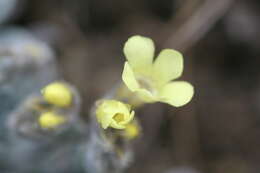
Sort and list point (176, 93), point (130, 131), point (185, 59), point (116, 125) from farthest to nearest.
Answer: point (185, 59) < point (130, 131) < point (176, 93) < point (116, 125)

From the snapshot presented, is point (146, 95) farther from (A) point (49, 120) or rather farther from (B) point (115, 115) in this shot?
(A) point (49, 120)

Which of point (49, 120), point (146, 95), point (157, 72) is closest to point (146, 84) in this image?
point (157, 72)

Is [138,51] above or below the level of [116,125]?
above

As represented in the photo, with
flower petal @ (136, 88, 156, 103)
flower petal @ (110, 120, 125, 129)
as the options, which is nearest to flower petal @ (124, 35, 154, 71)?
flower petal @ (136, 88, 156, 103)

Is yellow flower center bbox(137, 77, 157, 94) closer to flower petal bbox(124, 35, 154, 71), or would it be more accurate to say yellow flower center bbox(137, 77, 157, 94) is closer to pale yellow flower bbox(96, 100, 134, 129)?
flower petal bbox(124, 35, 154, 71)

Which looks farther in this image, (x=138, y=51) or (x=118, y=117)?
(x=138, y=51)

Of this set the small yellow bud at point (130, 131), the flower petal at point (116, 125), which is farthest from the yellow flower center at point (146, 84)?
the flower petal at point (116, 125)

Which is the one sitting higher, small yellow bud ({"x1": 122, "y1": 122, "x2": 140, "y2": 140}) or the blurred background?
the blurred background
